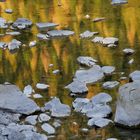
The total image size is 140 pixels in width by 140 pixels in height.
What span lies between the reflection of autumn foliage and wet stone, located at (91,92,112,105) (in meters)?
0.16

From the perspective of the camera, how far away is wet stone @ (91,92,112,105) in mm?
4453

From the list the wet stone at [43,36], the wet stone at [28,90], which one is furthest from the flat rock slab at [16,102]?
the wet stone at [43,36]

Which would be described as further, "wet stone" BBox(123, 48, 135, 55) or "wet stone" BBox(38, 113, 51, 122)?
"wet stone" BBox(123, 48, 135, 55)

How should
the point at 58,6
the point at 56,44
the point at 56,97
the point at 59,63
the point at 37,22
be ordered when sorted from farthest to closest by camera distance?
1. the point at 58,6
2. the point at 37,22
3. the point at 56,44
4. the point at 59,63
5. the point at 56,97

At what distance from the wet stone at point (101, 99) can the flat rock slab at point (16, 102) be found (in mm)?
470

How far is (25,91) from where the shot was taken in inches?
190

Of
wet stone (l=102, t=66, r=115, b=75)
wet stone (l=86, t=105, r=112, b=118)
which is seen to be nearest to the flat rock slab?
wet stone (l=86, t=105, r=112, b=118)

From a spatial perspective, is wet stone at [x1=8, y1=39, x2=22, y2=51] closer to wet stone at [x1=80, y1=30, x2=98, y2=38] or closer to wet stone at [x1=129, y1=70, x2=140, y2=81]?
wet stone at [x1=80, y1=30, x2=98, y2=38]

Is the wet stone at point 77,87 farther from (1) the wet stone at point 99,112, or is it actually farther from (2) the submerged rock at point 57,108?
(1) the wet stone at point 99,112

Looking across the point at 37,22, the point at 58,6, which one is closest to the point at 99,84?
the point at 37,22

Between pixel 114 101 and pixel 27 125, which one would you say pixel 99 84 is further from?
pixel 27 125

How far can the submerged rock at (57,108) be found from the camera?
430cm

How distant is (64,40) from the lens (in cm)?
628

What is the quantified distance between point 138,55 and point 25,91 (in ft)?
4.56
